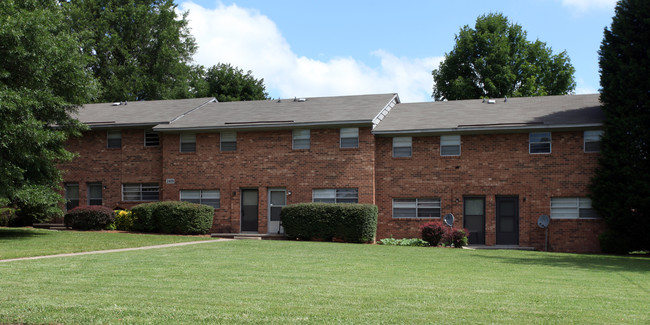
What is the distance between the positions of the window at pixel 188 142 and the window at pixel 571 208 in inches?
610

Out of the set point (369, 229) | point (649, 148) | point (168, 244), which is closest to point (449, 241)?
point (369, 229)

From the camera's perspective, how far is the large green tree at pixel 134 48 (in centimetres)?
4422

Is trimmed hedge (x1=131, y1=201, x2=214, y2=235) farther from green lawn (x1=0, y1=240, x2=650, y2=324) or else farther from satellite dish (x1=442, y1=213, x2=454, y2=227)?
satellite dish (x1=442, y1=213, x2=454, y2=227)

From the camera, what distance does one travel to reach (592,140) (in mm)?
24344

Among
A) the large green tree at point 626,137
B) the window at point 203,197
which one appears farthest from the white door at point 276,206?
the large green tree at point 626,137

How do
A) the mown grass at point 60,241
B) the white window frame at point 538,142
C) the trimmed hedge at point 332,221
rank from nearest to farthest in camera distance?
the mown grass at point 60,241 < the trimmed hedge at point 332,221 < the white window frame at point 538,142

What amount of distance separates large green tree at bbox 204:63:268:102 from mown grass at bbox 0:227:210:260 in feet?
82.4

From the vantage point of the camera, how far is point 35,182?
22703 mm

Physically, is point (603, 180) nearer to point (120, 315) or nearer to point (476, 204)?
point (476, 204)

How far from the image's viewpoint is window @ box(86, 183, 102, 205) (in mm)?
29922

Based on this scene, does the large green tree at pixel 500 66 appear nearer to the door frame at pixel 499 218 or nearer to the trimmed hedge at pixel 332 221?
the door frame at pixel 499 218

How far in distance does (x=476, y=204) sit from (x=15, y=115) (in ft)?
56.7

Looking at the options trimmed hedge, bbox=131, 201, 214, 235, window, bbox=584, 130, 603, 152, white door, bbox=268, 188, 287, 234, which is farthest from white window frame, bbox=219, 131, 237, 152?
window, bbox=584, 130, 603, 152

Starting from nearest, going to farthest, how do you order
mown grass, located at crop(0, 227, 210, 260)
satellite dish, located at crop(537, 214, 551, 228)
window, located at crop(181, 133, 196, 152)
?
mown grass, located at crop(0, 227, 210, 260) → satellite dish, located at crop(537, 214, 551, 228) → window, located at crop(181, 133, 196, 152)
